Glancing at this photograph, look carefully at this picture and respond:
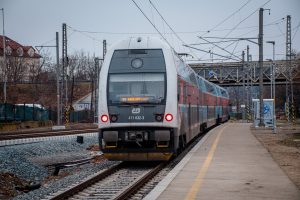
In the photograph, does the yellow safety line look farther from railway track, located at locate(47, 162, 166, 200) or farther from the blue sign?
the blue sign

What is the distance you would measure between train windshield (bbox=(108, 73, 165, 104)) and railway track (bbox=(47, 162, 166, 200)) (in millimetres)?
2000

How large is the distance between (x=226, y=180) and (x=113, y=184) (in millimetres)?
2701

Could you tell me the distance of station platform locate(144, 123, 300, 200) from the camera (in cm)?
908

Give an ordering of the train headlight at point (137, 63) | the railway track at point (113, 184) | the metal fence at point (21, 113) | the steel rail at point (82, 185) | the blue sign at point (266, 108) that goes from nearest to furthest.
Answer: the steel rail at point (82, 185) → the railway track at point (113, 184) → the train headlight at point (137, 63) → the blue sign at point (266, 108) → the metal fence at point (21, 113)

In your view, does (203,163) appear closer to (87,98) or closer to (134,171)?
(134,171)

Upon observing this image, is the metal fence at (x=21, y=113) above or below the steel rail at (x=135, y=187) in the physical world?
above

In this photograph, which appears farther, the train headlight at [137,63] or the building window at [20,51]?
the building window at [20,51]

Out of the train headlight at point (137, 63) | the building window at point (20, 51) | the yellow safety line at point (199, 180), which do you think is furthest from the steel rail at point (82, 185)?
the building window at point (20, 51)

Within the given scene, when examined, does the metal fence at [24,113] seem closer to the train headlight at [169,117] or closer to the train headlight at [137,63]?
the train headlight at [137,63]

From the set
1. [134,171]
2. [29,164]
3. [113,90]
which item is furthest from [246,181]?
[29,164]

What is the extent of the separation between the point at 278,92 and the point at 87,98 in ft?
109

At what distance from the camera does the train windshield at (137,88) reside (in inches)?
540

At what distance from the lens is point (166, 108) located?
13.6 meters

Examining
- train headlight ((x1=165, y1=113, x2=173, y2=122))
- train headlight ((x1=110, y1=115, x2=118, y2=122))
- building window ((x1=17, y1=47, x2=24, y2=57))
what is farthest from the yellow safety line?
building window ((x1=17, y1=47, x2=24, y2=57))
